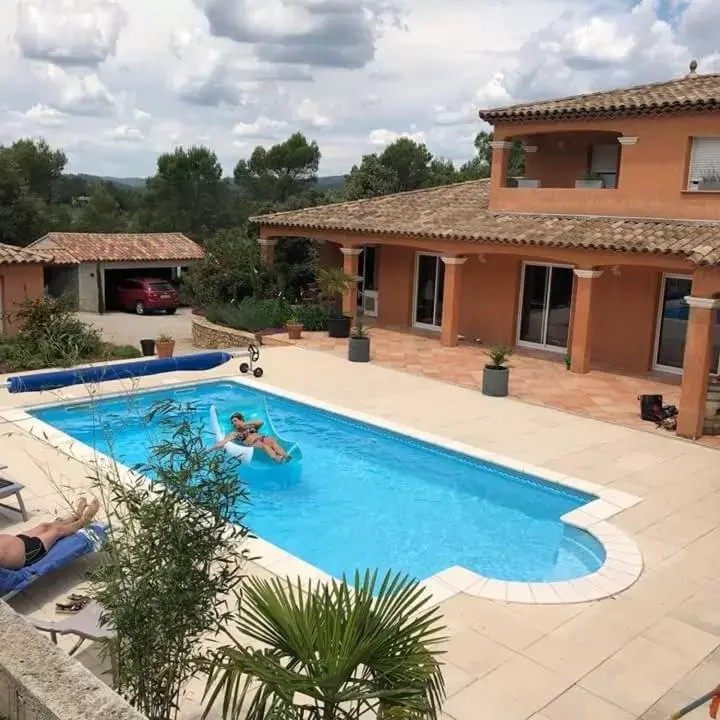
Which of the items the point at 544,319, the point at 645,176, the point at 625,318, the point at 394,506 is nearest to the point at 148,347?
the point at 544,319

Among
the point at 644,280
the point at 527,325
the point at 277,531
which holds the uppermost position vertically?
the point at 644,280

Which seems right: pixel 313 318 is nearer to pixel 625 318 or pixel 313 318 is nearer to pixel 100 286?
pixel 625 318

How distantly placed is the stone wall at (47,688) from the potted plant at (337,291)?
18.3m

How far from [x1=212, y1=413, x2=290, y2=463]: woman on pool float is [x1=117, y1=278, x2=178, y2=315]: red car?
23327 millimetres

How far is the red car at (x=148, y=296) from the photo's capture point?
3553cm

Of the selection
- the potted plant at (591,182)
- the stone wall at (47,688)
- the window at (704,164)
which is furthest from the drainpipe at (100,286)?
the stone wall at (47,688)

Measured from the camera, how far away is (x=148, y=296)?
3550 centimetres

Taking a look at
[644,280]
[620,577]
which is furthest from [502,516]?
[644,280]

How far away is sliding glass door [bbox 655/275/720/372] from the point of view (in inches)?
741

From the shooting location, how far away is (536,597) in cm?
810

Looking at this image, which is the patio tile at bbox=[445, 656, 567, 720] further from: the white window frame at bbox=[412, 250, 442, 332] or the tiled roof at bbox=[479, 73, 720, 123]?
the white window frame at bbox=[412, 250, 442, 332]

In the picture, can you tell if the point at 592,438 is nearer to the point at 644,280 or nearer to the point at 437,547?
the point at 437,547

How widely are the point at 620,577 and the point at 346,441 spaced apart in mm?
6792

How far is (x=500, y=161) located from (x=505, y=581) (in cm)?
1572
